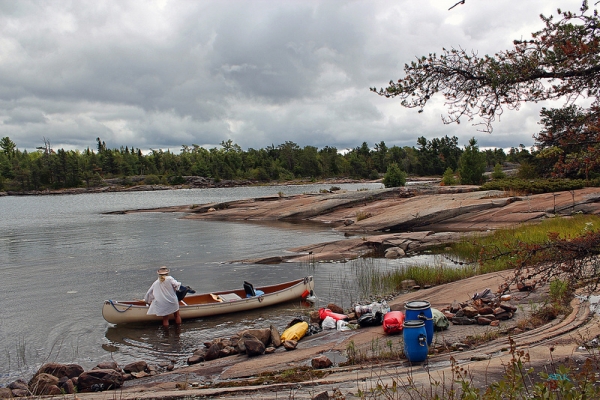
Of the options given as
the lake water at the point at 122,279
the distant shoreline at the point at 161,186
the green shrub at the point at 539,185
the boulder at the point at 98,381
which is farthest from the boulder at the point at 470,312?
the distant shoreline at the point at 161,186

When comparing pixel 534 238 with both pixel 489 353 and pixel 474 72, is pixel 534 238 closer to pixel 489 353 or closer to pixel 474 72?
pixel 489 353

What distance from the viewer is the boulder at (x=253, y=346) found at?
11.5 metres

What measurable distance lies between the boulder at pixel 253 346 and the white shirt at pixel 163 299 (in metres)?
4.79

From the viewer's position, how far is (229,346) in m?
12.4

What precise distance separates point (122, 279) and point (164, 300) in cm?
913

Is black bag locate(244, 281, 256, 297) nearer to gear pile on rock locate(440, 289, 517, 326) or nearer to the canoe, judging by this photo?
the canoe

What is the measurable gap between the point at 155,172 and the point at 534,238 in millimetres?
151978

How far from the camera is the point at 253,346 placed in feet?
37.8

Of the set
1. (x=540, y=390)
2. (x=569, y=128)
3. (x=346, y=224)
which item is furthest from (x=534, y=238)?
(x=346, y=224)

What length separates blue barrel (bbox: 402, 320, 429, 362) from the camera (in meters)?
8.70

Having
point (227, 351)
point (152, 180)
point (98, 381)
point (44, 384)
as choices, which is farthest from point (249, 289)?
point (152, 180)

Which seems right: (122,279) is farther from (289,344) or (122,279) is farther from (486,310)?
(486,310)

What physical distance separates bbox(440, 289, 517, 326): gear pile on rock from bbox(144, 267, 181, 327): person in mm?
8407

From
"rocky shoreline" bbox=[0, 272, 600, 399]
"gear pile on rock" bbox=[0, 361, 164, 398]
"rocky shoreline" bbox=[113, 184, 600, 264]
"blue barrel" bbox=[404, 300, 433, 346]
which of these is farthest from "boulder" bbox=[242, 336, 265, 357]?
"rocky shoreline" bbox=[113, 184, 600, 264]
